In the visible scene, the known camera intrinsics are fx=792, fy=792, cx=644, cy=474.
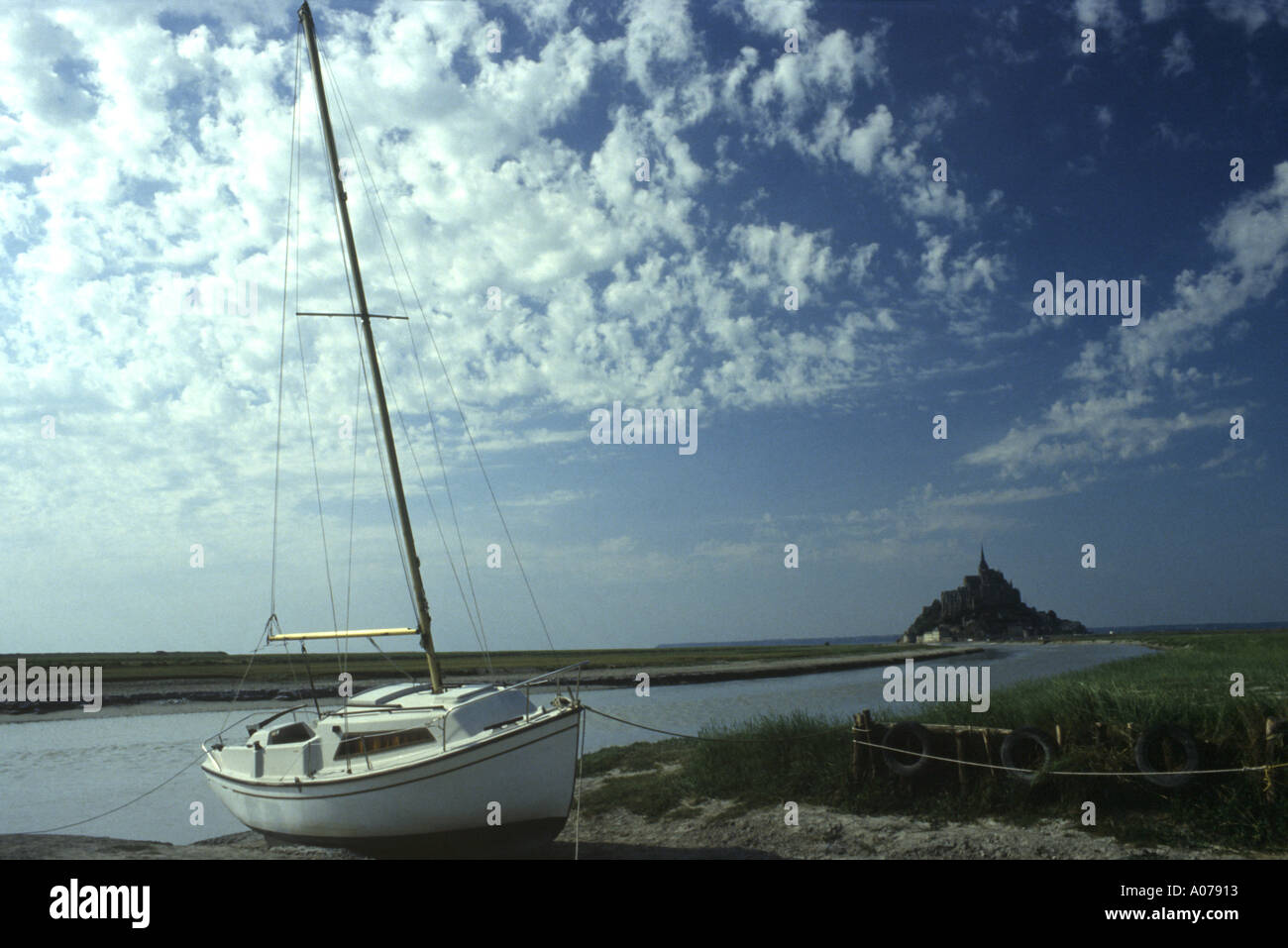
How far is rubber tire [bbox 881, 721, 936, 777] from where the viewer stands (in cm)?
1659

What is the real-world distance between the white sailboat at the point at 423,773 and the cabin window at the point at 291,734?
17 centimetres

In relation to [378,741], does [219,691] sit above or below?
below

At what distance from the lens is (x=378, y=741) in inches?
614

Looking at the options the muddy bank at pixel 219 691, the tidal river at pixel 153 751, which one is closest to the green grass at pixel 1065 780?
the tidal river at pixel 153 751

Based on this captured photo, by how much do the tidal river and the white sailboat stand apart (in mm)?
6774

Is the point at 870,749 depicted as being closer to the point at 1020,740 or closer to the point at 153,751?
the point at 1020,740

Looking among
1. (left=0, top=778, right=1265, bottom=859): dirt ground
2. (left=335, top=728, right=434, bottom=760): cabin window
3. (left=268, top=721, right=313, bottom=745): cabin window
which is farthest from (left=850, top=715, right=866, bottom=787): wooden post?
(left=268, top=721, right=313, bottom=745): cabin window

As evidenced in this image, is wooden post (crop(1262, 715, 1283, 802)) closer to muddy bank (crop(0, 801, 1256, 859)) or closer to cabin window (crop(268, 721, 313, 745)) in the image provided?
muddy bank (crop(0, 801, 1256, 859))

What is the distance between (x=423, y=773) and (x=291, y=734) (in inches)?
209

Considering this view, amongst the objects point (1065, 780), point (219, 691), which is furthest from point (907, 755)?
point (219, 691)

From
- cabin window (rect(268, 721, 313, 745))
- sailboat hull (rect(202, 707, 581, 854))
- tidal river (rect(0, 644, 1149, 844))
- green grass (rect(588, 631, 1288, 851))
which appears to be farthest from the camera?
tidal river (rect(0, 644, 1149, 844))
